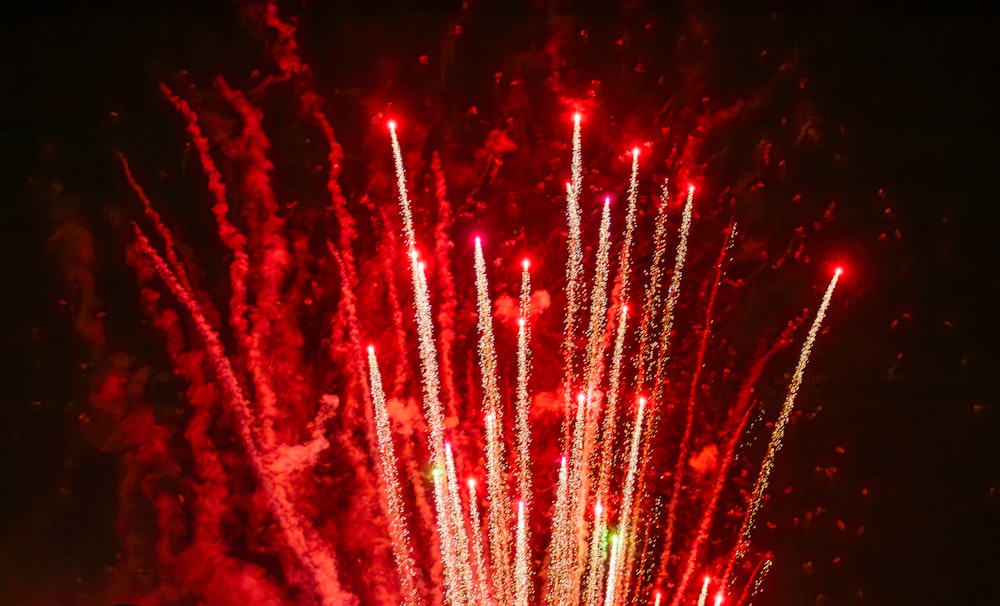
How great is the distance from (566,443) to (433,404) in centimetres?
36

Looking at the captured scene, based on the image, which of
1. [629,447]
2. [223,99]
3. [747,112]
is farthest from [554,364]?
[223,99]

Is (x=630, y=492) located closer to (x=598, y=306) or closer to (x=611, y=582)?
(x=611, y=582)

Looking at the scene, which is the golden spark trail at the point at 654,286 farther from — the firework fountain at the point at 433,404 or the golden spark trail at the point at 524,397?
the golden spark trail at the point at 524,397

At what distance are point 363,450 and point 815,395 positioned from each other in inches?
45.4

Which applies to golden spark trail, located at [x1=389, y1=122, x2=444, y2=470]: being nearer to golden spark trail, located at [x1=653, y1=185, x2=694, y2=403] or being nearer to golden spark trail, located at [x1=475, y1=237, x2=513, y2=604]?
golden spark trail, located at [x1=475, y1=237, x2=513, y2=604]

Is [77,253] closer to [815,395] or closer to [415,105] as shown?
[415,105]

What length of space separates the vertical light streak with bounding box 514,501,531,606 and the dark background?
0.64 metres

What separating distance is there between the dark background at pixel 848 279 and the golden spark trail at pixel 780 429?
0.05 meters

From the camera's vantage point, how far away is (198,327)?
198 centimetres

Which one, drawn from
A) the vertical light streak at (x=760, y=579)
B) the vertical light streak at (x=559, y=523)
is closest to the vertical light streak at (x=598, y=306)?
the vertical light streak at (x=559, y=523)

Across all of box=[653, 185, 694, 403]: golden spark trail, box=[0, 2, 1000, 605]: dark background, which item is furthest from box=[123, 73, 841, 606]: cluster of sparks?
box=[0, 2, 1000, 605]: dark background

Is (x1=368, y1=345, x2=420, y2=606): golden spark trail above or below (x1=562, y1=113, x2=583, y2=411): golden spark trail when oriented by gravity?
below

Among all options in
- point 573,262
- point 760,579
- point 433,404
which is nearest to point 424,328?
point 433,404

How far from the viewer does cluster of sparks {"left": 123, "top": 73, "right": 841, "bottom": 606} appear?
6.48 feet
